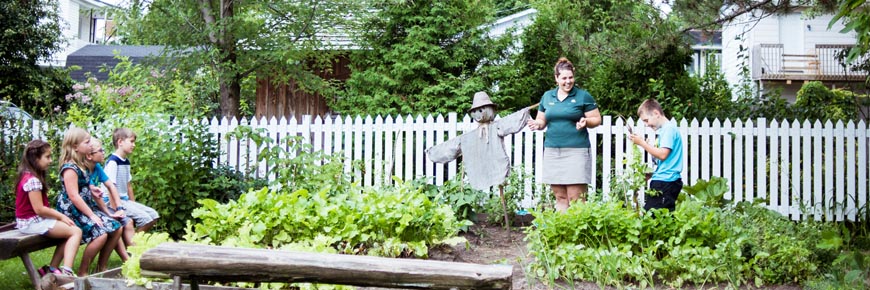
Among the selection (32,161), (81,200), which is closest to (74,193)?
(81,200)

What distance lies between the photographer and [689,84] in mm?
10062

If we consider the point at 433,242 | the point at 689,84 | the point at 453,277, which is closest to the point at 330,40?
the point at 689,84

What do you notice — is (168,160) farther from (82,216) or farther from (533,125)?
(533,125)

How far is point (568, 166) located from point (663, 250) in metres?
1.19

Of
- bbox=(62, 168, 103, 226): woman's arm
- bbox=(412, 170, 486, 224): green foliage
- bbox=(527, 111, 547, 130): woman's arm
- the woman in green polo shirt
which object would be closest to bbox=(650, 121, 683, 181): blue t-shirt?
the woman in green polo shirt

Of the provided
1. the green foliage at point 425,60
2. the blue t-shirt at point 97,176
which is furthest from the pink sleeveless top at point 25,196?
the green foliage at point 425,60

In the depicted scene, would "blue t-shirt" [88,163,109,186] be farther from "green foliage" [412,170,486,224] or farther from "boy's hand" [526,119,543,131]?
"boy's hand" [526,119,543,131]

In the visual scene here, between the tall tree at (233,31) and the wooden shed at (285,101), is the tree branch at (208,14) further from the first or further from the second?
the wooden shed at (285,101)

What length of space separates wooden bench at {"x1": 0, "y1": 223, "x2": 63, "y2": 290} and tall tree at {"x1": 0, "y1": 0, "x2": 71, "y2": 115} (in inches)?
527

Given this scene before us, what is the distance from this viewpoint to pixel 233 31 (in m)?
10.2

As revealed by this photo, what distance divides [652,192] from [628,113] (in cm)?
431

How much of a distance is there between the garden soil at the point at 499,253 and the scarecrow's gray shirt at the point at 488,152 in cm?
53

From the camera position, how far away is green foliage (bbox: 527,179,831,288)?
503cm

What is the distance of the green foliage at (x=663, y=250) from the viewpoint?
5.03 metres
